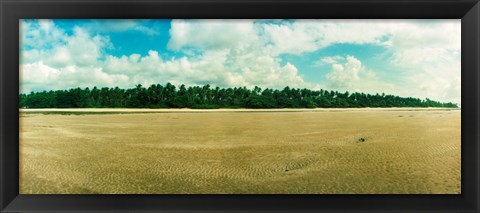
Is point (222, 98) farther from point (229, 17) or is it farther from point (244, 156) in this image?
point (229, 17)

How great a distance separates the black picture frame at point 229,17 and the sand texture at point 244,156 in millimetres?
54

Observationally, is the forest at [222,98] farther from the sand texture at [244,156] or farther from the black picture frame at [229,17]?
the black picture frame at [229,17]

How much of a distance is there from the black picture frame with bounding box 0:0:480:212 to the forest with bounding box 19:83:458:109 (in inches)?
57.1

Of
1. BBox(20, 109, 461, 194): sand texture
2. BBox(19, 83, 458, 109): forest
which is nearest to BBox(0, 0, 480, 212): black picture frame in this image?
BBox(20, 109, 461, 194): sand texture

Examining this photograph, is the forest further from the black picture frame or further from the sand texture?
the black picture frame

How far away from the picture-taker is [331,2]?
104cm

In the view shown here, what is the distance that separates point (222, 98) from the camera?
2957mm

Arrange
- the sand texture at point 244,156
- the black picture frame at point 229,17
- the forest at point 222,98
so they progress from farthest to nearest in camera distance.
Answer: the forest at point 222,98
the sand texture at point 244,156
the black picture frame at point 229,17

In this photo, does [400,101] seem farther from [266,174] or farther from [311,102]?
[266,174]

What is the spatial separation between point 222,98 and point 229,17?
1886 mm

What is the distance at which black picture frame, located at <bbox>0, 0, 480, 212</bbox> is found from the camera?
105 centimetres

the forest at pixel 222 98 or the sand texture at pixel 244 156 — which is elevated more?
the forest at pixel 222 98

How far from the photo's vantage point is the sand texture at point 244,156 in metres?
1.53

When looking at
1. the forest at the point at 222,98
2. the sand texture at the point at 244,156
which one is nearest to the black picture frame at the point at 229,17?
the sand texture at the point at 244,156
